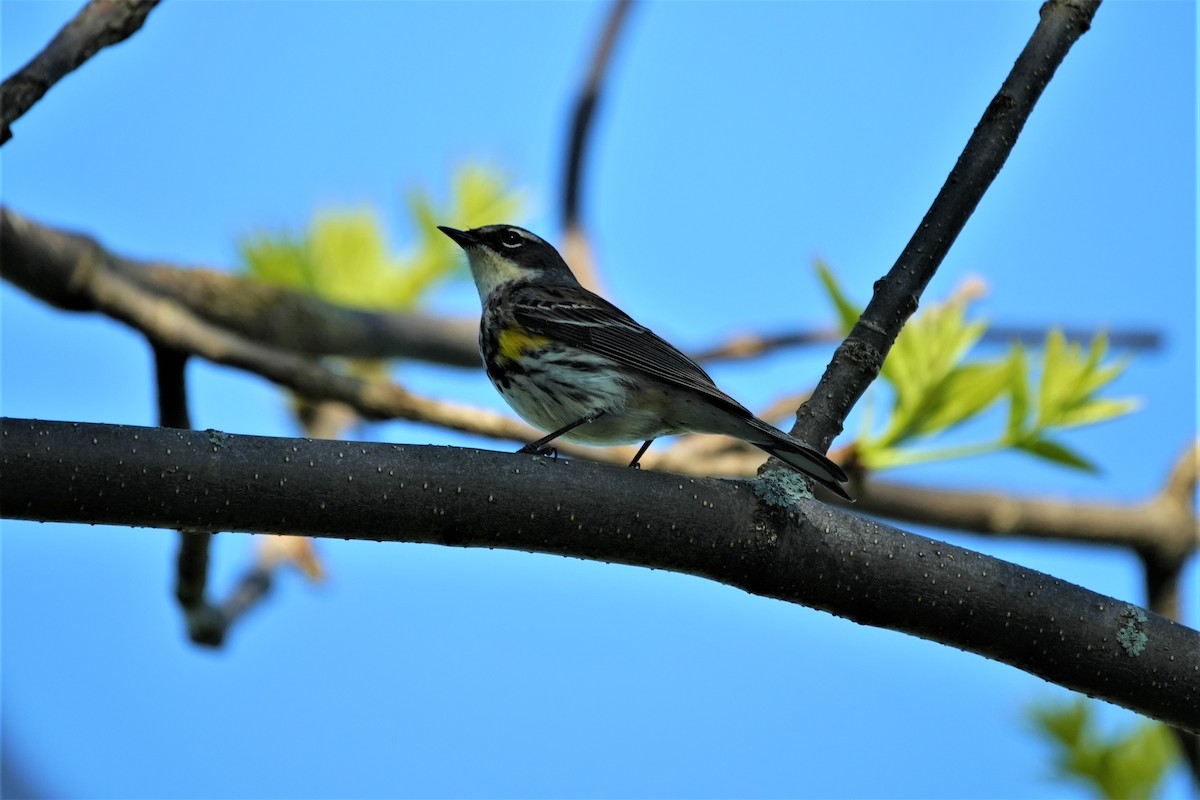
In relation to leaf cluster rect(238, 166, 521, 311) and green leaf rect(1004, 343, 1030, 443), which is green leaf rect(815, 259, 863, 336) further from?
leaf cluster rect(238, 166, 521, 311)

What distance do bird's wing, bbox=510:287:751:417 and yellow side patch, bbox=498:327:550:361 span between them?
0.05 meters

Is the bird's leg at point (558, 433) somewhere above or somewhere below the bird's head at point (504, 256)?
below

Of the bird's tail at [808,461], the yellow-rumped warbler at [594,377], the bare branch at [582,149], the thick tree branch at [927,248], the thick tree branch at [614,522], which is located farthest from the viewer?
the bare branch at [582,149]

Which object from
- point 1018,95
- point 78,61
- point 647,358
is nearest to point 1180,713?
point 1018,95

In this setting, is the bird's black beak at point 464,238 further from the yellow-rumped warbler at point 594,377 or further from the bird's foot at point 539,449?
the bird's foot at point 539,449

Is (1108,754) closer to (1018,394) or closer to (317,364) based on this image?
(1018,394)

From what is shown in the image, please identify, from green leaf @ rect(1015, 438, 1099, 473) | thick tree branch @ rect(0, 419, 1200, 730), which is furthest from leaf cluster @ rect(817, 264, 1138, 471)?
thick tree branch @ rect(0, 419, 1200, 730)

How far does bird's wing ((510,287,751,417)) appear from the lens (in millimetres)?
5285

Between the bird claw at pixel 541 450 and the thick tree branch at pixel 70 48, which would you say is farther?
the bird claw at pixel 541 450

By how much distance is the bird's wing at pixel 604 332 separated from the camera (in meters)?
5.29

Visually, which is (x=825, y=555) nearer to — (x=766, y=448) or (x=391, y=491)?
(x=766, y=448)

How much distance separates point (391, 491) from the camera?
11.0 feet

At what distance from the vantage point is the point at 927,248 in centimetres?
405

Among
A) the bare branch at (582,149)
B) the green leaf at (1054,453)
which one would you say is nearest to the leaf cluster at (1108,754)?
the green leaf at (1054,453)
